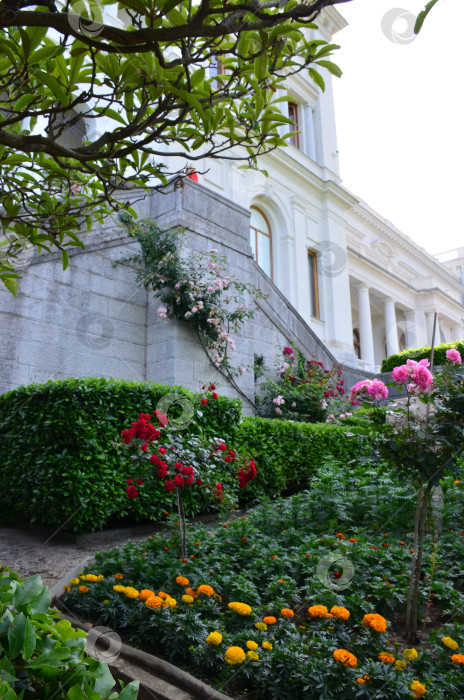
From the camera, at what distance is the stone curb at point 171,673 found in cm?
236

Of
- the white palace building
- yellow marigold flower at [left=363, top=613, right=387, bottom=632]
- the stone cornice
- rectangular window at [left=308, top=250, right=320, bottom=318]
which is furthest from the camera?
the stone cornice

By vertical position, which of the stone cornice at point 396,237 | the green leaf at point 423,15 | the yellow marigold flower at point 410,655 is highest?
the stone cornice at point 396,237

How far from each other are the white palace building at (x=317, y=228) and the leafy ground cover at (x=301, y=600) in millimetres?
10598

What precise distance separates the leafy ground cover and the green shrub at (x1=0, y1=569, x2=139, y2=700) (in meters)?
1.24

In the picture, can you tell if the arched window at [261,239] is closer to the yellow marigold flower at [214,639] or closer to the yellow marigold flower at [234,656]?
the yellow marigold flower at [214,639]

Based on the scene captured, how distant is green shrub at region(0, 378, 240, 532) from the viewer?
4.71 metres

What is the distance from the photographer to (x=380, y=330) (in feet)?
90.4

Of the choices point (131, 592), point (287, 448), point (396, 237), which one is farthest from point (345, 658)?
point (396, 237)

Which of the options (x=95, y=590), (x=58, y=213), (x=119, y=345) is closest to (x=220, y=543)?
(x=95, y=590)

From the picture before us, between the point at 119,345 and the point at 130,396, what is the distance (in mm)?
2210

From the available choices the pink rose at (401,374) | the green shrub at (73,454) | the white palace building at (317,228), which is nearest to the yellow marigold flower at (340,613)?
the pink rose at (401,374)

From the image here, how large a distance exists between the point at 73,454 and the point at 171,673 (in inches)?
102

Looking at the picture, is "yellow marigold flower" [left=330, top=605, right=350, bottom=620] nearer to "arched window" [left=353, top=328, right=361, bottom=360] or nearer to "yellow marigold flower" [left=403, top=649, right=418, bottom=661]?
"yellow marigold flower" [left=403, top=649, right=418, bottom=661]

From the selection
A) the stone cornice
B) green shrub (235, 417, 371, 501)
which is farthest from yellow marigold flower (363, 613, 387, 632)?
the stone cornice
